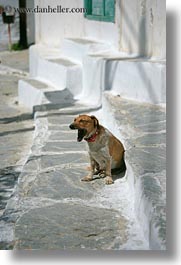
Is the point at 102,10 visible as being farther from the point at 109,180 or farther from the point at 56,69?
the point at 109,180

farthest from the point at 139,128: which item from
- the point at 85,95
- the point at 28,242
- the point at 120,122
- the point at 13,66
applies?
the point at 13,66

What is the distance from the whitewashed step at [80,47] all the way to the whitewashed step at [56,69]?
0.08m

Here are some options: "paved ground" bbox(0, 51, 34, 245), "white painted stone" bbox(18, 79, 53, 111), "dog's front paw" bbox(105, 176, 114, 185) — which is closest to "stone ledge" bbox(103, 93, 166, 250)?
"dog's front paw" bbox(105, 176, 114, 185)

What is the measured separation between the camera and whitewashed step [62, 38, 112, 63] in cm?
561

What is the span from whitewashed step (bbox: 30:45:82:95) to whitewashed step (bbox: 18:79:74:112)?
3.0 inches

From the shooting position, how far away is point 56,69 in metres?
6.11

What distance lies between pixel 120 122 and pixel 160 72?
547 mm

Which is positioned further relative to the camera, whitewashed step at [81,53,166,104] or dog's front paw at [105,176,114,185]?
whitewashed step at [81,53,166,104]

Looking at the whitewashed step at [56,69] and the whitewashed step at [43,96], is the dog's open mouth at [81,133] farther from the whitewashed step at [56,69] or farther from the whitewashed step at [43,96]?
the whitewashed step at [56,69]

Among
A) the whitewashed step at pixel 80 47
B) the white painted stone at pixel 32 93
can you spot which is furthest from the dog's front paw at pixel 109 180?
the white painted stone at pixel 32 93

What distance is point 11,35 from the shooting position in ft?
16.4

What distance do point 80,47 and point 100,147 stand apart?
2260mm

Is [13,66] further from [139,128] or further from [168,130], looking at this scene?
[168,130]

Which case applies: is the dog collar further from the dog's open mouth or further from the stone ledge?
the stone ledge
